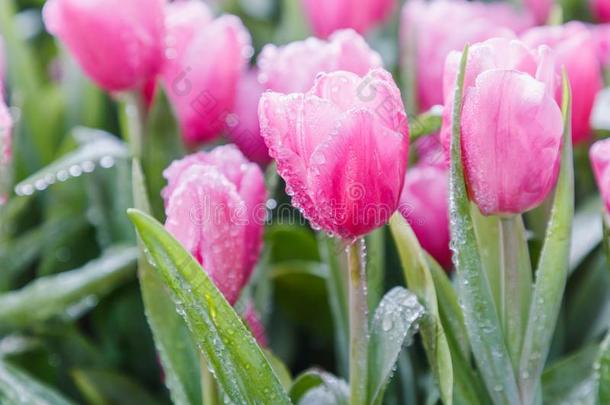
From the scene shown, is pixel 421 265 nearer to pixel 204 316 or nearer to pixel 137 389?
pixel 204 316

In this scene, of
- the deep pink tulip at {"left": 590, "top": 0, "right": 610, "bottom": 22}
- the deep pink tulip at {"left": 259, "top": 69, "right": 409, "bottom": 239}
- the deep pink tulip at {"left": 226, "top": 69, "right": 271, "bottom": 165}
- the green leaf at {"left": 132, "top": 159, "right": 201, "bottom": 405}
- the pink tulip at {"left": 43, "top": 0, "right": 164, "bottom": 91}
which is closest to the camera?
the deep pink tulip at {"left": 259, "top": 69, "right": 409, "bottom": 239}

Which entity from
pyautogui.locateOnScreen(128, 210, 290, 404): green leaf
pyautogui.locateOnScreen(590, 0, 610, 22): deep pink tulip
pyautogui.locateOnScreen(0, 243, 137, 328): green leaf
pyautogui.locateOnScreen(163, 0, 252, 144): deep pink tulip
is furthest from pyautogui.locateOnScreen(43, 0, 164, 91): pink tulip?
pyautogui.locateOnScreen(590, 0, 610, 22): deep pink tulip

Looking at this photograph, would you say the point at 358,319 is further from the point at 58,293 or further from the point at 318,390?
the point at 58,293

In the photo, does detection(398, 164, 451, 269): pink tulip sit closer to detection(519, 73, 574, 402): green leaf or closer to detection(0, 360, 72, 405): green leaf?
detection(519, 73, 574, 402): green leaf

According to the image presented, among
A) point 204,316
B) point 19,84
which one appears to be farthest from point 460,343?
point 19,84

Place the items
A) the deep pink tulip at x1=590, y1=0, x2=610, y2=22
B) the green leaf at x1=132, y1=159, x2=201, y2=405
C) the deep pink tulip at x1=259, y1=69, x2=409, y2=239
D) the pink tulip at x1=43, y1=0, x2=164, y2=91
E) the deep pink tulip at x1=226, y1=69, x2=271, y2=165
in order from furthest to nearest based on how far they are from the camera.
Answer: the deep pink tulip at x1=590, y1=0, x2=610, y2=22 < the deep pink tulip at x1=226, y1=69, x2=271, y2=165 < the pink tulip at x1=43, y1=0, x2=164, y2=91 < the green leaf at x1=132, y1=159, x2=201, y2=405 < the deep pink tulip at x1=259, y1=69, x2=409, y2=239

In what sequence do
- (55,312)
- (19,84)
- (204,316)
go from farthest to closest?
(19,84) → (55,312) → (204,316)
